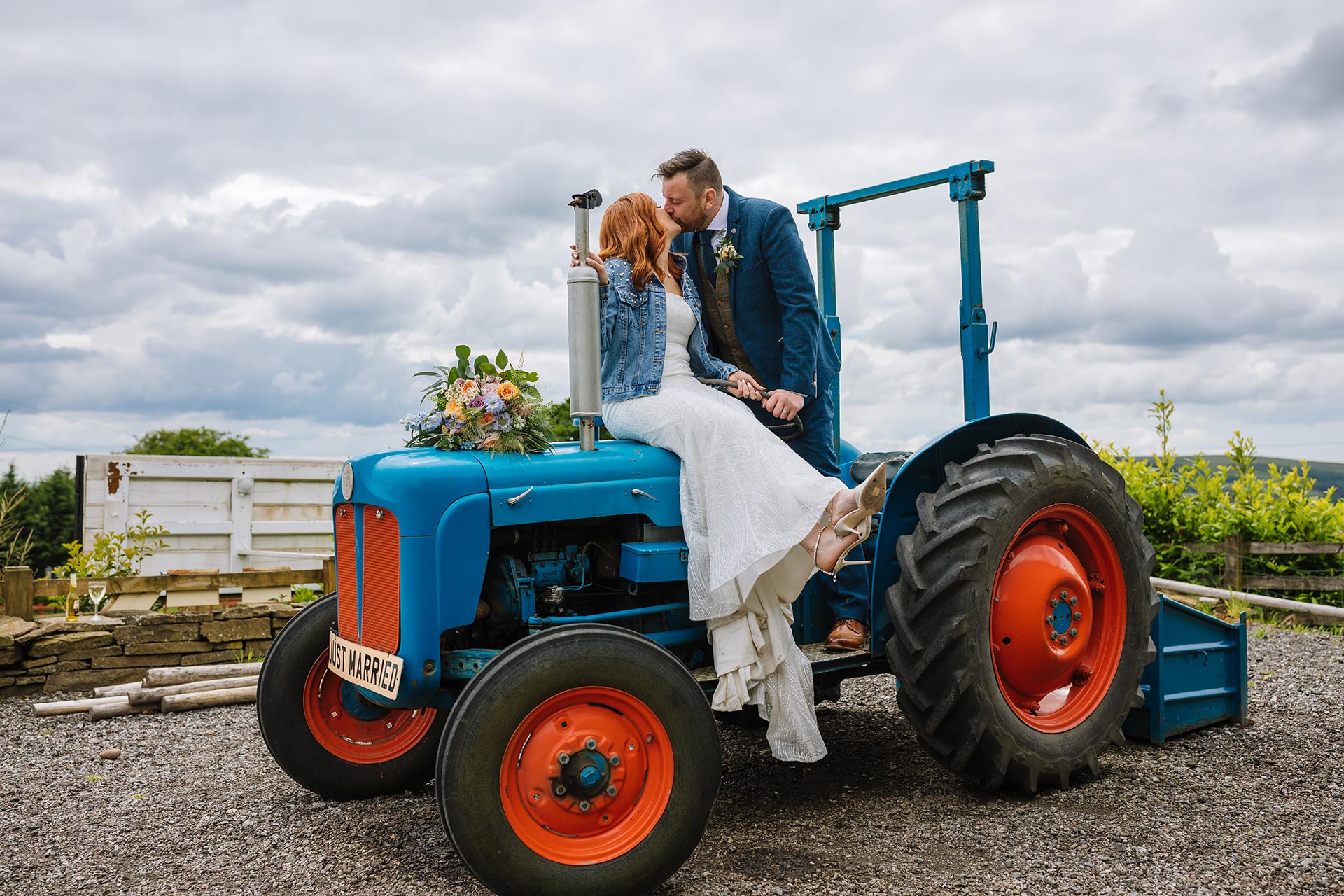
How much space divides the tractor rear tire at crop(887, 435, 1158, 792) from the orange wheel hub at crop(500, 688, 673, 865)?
1064mm

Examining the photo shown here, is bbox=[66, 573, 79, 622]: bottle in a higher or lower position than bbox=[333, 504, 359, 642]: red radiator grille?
lower

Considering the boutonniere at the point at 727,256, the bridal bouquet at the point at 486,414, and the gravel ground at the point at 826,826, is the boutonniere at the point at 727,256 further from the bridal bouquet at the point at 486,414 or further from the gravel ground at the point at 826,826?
the gravel ground at the point at 826,826

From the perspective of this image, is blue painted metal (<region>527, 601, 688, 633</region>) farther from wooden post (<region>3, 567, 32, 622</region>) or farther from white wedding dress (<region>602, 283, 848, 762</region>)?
wooden post (<region>3, 567, 32, 622</region>)

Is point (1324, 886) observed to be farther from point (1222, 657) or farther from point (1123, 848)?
point (1222, 657)

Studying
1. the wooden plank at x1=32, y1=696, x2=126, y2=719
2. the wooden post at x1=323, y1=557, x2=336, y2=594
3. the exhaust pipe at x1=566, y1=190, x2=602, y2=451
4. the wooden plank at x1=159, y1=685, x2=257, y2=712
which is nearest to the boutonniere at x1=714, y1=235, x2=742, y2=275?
the exhaust pipe at x1=566, y1=190, x2=602, y2=451

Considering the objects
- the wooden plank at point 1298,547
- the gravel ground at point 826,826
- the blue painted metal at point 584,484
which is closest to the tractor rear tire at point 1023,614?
the gravel ground at point 826,826

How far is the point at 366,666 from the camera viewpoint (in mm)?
3445

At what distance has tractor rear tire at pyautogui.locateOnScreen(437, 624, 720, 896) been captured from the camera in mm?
2797

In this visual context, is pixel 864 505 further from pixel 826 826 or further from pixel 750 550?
pixel 826 826

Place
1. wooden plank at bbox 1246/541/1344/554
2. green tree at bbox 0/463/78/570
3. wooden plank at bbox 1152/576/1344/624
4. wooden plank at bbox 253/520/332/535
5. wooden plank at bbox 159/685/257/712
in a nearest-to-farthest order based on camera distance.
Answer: wooden plank at bbox 159/685/257/712 < wooden plank at bbox 1152/576/1344/624 < wooden plank at bbox 1246/541/1344/554 < wooden plank at bbox 253/520/332/535 < green tree at bbox 0/463/78/570

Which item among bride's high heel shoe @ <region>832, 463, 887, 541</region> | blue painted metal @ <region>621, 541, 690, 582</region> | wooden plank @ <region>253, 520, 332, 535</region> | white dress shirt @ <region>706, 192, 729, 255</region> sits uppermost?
white dress shirt @ <region>706, 192, 729, 255</region>

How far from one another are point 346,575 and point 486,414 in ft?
2.73

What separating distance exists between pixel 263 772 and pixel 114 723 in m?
1.74

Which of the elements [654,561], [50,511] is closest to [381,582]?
[654,561]
